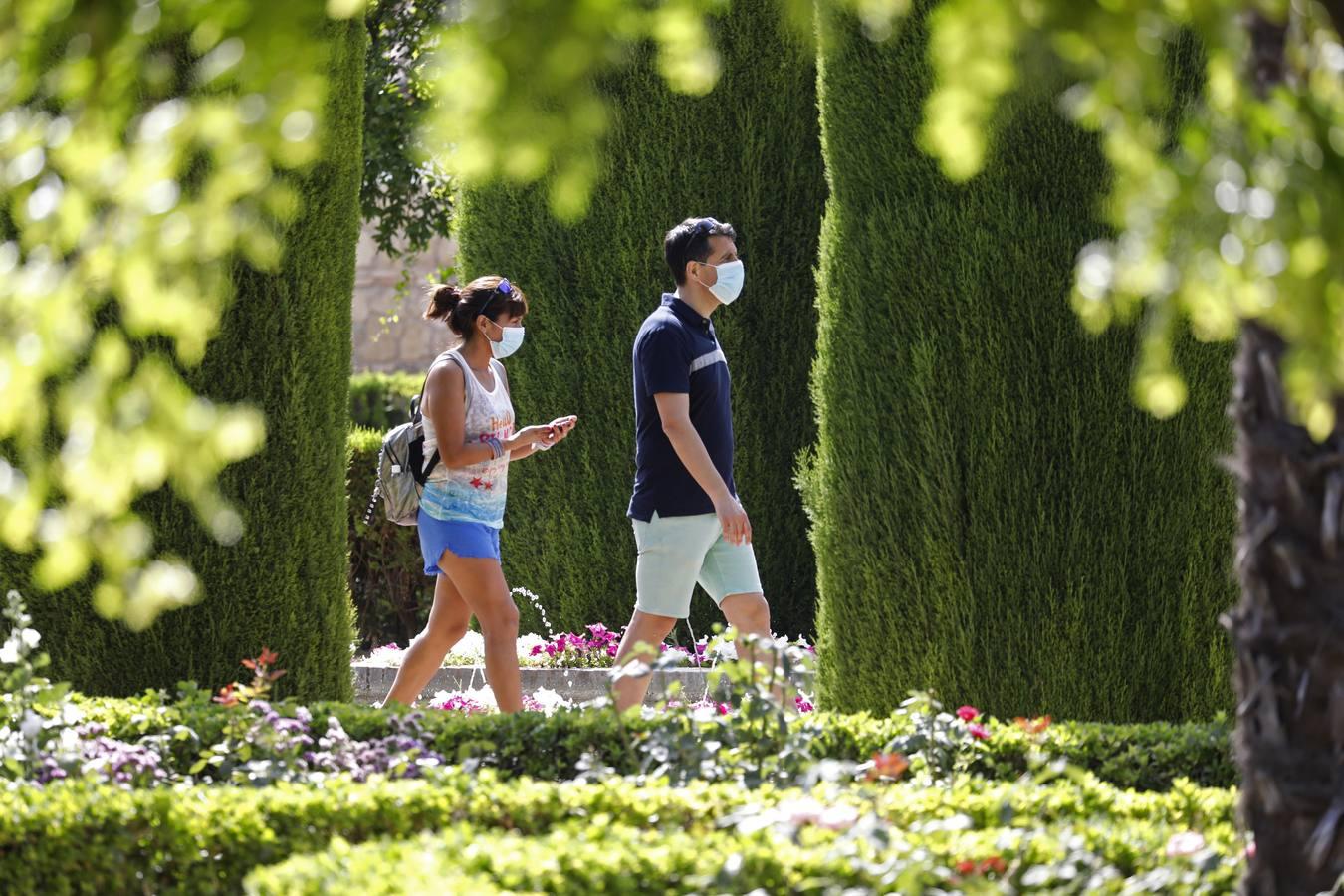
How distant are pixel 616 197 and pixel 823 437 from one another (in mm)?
3529

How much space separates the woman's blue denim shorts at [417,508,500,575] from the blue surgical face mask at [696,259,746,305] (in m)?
1.12

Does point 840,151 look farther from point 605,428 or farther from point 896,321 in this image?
point 605,428

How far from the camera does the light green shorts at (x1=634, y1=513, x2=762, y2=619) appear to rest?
210 inches

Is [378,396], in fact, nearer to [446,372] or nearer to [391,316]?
[391,316]

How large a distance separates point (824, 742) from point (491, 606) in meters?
1.75

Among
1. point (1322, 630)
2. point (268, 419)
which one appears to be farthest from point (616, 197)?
point (1322, 630)

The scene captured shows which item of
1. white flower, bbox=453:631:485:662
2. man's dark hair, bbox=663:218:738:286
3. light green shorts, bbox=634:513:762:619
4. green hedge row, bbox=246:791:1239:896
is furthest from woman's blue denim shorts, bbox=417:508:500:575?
white flower, bbox=453:631:485:662

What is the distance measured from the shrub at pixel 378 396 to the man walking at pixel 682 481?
11.0 meters

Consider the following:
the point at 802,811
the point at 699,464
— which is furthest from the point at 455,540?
the point at 802,811

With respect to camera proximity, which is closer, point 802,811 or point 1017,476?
point 802,811

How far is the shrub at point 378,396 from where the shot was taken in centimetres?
1642

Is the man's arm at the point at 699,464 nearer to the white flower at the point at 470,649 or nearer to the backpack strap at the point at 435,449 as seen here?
the backpack strap at the point at 435,449

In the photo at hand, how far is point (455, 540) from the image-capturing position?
5.55 meters

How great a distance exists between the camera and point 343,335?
239 inches
